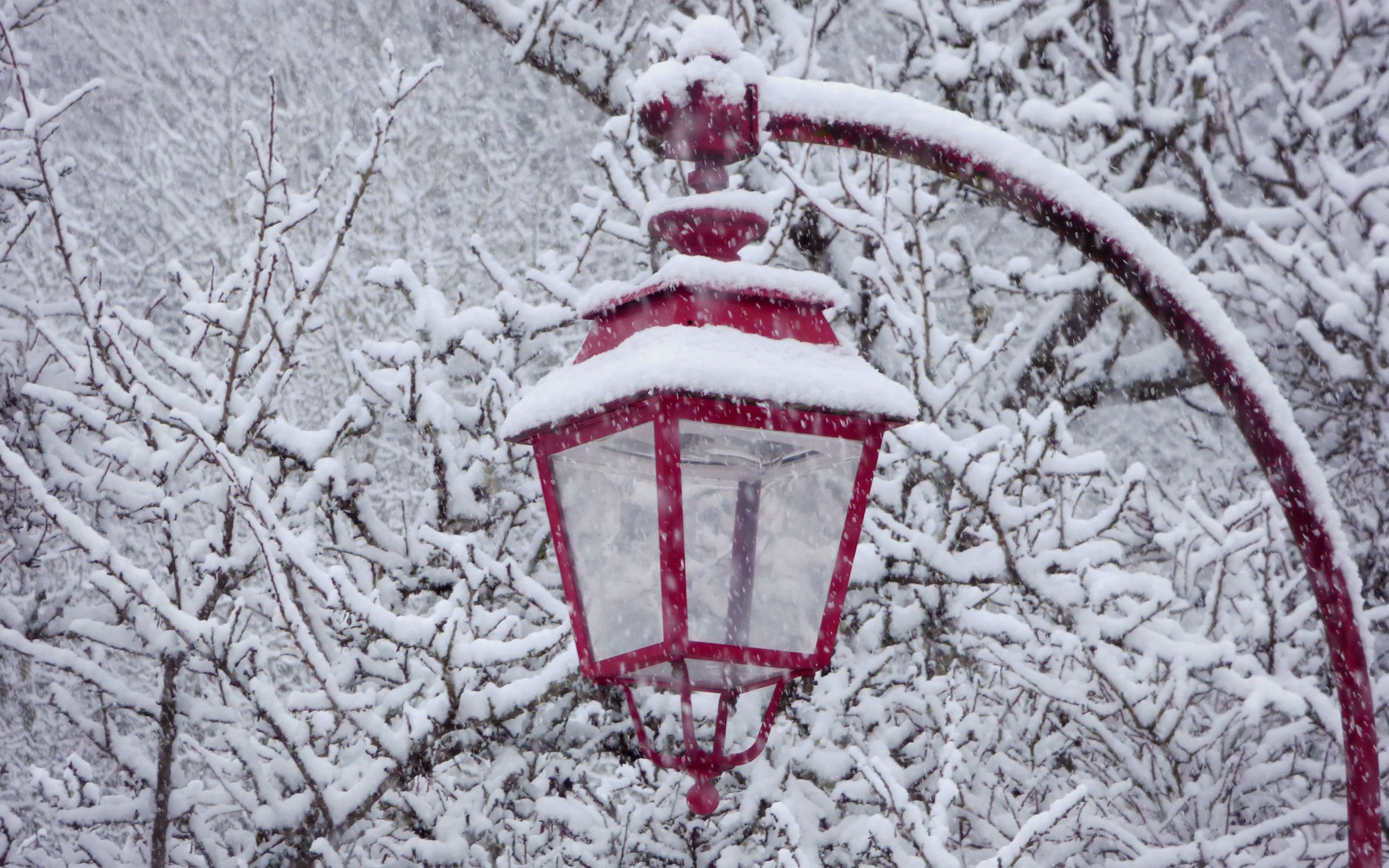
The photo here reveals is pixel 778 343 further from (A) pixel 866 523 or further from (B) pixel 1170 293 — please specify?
(A) pixel 866 523

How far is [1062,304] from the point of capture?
633 centimetres

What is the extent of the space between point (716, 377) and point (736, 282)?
0.84 feet

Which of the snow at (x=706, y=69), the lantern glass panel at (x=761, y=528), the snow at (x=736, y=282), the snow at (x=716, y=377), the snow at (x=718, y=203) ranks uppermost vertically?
the snow at (x=706, y=69)

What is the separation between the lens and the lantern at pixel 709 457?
78.4 inches

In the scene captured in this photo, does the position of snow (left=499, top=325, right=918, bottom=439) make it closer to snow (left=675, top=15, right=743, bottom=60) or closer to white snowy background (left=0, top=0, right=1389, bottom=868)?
snow (left=675, top=15, right=743, bottom=60)

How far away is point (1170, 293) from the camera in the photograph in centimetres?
229

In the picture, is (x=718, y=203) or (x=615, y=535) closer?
(x=615, y=535)

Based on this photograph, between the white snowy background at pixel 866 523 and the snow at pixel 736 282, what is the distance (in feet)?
6.13

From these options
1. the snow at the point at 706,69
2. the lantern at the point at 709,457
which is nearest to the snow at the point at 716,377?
the lantern at the point at 709,457

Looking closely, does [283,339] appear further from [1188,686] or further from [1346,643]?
[1346,643]

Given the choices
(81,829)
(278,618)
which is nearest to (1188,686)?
(278,618)

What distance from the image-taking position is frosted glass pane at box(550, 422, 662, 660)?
204 centimetres

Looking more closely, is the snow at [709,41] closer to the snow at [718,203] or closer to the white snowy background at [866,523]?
the snow at [718,203]

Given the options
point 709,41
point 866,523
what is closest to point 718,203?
point 709,41
